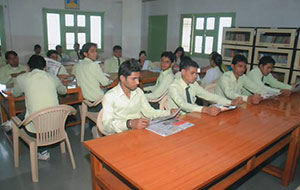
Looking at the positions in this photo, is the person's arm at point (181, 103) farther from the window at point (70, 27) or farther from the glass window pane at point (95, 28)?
the glass window pane at point (95, 28)

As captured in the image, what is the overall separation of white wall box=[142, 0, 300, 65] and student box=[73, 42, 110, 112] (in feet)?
14.0

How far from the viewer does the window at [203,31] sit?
6.77 metres

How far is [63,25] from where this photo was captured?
25.3 feet

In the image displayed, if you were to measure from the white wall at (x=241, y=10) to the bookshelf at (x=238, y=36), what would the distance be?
462mm

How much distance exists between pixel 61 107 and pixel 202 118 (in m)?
1.38

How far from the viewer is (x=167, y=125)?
203 cm

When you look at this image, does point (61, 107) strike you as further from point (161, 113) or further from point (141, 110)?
point (161, 113)

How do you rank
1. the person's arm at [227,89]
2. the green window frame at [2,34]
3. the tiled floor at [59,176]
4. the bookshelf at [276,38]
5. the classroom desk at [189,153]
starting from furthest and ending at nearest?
1. the green window frame at [2,34]
2. the bookshelf at [276,38]
3. the person's arm at [227,89]
4. the tiled floor at [59,176]
5. the classroom desk at [189,153]

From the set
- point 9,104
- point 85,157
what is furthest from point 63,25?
point 85,157

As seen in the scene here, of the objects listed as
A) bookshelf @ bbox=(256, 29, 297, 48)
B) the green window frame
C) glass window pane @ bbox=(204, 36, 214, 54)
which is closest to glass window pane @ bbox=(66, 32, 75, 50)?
the green window frame

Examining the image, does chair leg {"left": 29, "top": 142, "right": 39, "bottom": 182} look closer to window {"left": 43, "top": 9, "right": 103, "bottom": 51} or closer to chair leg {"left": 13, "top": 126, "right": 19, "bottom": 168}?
chair leg {"left": 13, "top": 126, "right": 19, "bottom": 168}

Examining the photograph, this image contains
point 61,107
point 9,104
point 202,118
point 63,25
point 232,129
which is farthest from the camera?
point 63,25

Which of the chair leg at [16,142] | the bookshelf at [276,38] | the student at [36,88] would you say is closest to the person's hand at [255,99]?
the student at [36,88]

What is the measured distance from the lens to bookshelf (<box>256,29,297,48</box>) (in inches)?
200
